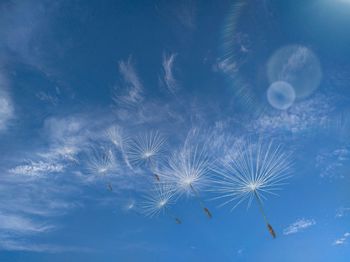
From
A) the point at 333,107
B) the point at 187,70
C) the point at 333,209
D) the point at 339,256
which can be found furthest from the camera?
the point at 339,256

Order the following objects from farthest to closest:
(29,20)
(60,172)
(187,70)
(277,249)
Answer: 1. (277,249)
2. (60,172)
3. (187,70)
4. (29,20)

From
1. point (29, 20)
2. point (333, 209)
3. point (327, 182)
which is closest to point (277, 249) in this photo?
point (333, 209)

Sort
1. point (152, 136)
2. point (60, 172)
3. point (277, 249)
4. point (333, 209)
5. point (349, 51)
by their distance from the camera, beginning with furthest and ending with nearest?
point (277, 249), point (333, 209), point (60, 172), point (152, 136), point (349, 51)

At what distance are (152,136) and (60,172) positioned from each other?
10.1m

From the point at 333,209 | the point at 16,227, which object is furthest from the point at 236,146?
the point at 16,227

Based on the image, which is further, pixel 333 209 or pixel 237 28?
pixel 333 209

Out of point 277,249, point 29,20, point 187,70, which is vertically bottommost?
point 29,20

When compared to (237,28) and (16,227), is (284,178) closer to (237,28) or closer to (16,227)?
(237,28)

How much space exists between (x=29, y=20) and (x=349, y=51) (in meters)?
16.8

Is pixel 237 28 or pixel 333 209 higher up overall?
pixel 333 209

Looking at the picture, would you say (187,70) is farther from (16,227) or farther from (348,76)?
(16,227)

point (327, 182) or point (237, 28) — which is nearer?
point (237, 28)

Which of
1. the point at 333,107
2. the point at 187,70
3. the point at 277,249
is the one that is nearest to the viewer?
the point at 187,70

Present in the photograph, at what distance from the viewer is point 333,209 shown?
114 ft
